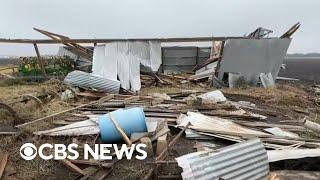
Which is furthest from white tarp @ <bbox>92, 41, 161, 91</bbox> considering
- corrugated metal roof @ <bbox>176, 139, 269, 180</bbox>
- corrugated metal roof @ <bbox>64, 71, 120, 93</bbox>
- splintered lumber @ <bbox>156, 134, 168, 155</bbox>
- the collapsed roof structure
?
corrugated metal roof @ <bbox>176, 139, 269, 180</bbox>

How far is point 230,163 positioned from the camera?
20.6 ft

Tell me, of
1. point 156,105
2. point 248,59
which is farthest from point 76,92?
point 248,59

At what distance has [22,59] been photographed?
768 inches

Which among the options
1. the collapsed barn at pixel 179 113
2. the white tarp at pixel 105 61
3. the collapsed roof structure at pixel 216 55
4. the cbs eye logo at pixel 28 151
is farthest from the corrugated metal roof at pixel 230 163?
the collapsed roof structure at pixel 216 55

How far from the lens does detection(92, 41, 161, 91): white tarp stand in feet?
51.0

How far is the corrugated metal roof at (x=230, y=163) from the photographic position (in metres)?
6.01

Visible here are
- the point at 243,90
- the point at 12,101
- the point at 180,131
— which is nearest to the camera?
the point at 180,131

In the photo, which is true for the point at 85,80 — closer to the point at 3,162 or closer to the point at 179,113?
the point at 179,113

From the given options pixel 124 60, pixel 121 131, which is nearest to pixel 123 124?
pixel 121 131

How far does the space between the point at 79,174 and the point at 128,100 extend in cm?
487

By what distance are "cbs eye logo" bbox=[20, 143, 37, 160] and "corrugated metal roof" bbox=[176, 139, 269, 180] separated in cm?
276

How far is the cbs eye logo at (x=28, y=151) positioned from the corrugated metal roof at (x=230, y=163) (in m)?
2.76

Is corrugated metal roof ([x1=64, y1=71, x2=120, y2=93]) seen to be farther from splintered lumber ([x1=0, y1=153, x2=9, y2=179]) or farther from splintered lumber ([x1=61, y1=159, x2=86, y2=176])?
splintered lumber ([x1=61, y1=159, x2=86, y2=176])

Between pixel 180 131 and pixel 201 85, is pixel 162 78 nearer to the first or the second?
pixel 201 85
